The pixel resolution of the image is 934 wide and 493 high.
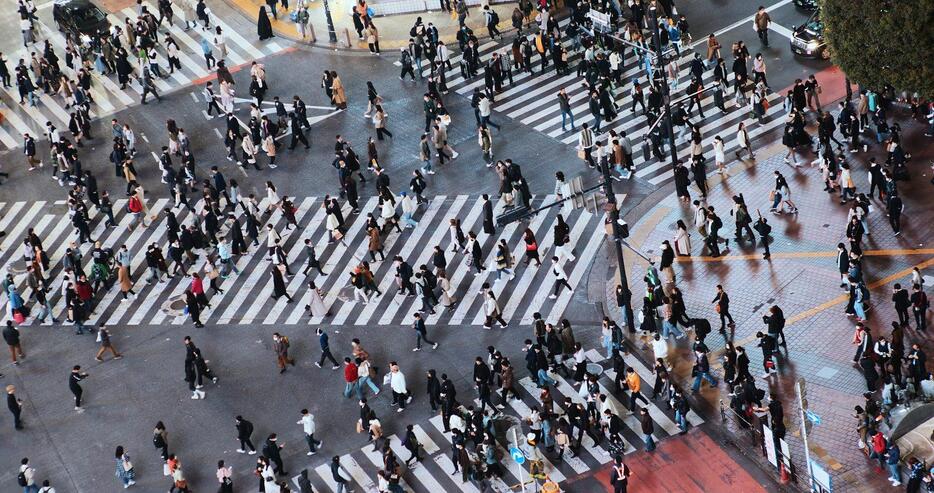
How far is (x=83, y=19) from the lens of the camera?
71812 millimetres

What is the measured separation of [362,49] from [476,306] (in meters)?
20.0

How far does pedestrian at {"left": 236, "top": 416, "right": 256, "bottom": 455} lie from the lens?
1816 inches

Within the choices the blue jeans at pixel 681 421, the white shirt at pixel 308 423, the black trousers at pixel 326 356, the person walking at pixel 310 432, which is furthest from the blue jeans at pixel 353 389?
the blue jeans at pixel 681 421

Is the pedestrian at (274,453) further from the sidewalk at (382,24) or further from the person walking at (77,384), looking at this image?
the sidewalk at (382,24)

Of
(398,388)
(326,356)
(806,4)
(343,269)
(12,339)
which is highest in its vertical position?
(806,4)

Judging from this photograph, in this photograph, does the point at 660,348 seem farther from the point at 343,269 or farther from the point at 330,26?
the point at 330,26

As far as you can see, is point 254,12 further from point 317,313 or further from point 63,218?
point 317,313

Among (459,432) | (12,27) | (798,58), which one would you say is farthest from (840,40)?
(12,27)

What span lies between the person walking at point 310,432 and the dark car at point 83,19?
3151 centimetres

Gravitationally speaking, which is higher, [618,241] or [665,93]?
[665,93]

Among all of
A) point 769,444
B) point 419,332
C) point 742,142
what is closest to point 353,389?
point 419,332

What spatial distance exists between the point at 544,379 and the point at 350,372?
A: 575cm

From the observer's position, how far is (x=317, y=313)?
51.9 meters

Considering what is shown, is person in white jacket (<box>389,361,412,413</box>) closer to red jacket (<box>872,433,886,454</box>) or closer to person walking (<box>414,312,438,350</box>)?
person walking (<box>414,312,438,350</box>)
